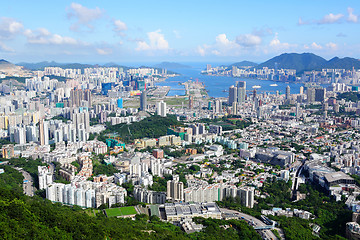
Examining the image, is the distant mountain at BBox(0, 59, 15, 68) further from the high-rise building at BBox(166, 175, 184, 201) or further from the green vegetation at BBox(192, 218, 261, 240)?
the green vegetation at BBox(192, 218, 261, 240)

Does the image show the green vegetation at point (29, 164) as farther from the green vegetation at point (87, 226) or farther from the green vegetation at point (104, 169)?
the green vegetation at point (87, 226)

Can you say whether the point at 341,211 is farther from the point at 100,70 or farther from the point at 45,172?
the point at 100,70

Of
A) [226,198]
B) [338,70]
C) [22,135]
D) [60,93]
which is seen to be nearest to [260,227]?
[226,198]

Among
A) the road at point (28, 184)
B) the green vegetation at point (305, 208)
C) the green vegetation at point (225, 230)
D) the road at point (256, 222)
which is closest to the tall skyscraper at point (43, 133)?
the road at point (28, 184)

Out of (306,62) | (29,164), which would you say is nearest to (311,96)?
(29,164)

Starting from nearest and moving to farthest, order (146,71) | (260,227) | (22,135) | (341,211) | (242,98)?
(260,227) → (341,211) → (22,135) → (242,98) → (146,71)

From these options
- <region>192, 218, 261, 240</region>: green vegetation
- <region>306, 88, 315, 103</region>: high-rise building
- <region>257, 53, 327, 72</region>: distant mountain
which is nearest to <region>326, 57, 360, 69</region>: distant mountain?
<region>257, 53, 327, 72</region>: distant mountain

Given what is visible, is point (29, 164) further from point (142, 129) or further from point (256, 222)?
point (256, 222)
